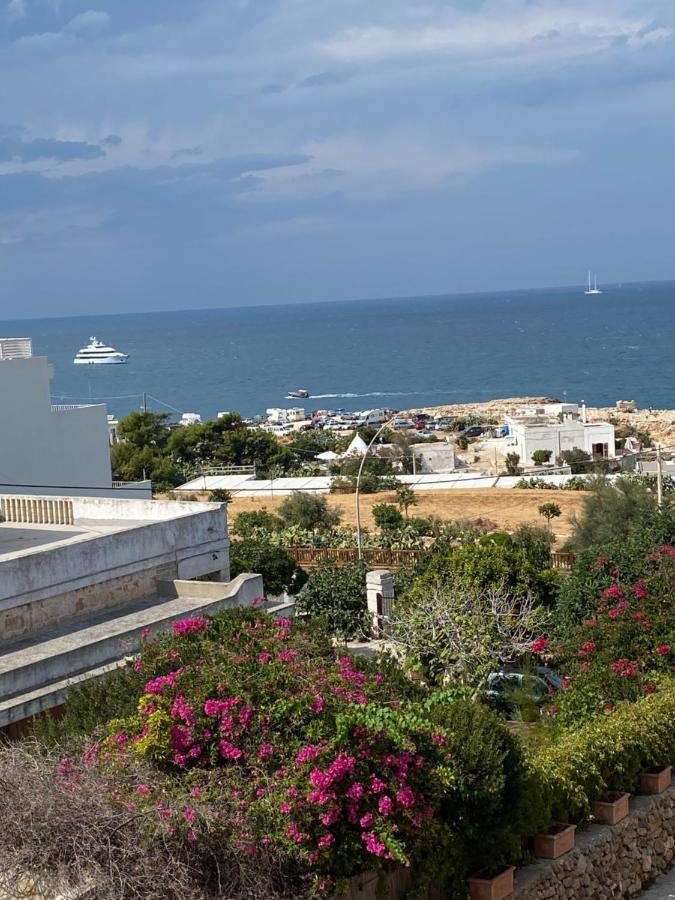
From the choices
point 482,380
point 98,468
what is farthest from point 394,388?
point 98,468

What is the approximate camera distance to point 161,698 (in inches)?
368

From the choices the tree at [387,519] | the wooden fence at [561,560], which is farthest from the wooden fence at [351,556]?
Result: the tree at [387,519]

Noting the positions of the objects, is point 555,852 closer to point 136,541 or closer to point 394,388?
point 136,541

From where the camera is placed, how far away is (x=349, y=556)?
33375mm

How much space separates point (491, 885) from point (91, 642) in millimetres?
6022

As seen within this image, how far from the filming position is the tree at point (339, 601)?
79.0 feet

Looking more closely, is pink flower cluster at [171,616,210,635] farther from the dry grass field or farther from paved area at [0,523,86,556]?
the dry grass field

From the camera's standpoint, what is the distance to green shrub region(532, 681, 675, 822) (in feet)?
34.5

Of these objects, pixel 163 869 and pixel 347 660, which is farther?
pixel 347 660

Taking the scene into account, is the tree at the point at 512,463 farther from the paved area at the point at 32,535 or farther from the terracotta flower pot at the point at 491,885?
the terracotta flower pot at the point at 491,885

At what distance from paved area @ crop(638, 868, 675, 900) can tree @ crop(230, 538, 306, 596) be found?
50.4 feet

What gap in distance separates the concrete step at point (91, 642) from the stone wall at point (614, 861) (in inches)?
208

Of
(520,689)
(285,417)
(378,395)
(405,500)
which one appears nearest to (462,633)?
(520,689)

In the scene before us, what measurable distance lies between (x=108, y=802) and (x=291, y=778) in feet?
4.24
